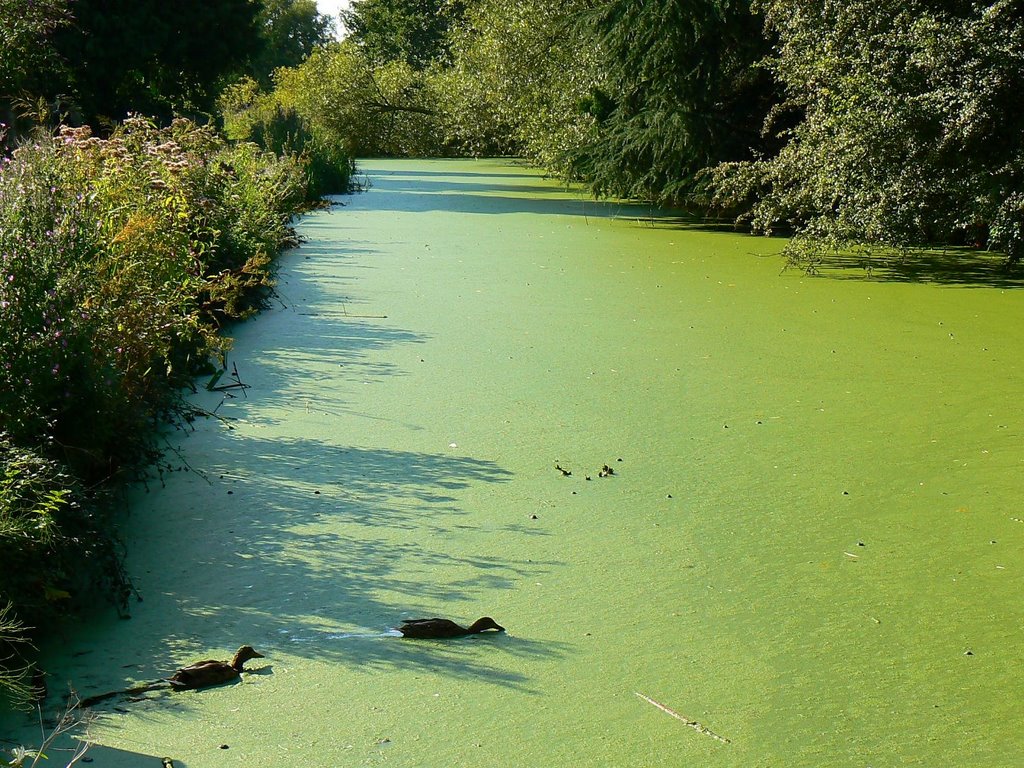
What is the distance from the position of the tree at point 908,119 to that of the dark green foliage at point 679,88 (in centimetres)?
184

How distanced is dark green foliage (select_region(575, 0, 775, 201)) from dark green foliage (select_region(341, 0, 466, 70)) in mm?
25863

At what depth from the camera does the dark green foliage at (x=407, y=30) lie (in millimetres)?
37594

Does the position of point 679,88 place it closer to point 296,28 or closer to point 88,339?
point 88,339

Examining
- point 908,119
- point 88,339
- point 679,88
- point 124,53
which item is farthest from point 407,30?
point 88,339

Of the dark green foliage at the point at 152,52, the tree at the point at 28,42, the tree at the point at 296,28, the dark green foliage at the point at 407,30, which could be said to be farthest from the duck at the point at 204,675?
the tree at the point at 296,28

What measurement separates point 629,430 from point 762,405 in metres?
0.64

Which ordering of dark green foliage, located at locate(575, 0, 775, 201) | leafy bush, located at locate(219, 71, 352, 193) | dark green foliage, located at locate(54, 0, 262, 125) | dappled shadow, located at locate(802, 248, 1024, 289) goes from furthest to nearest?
leafy bush, located at locate(219, 71, 352, 193) → dark green foliage, located at locate(54, 0, 262, 125) → dark green foliage, located at locate(575, 0, 775, 201) → dappled shadow, located at locate(802, 248, 1024, 289)

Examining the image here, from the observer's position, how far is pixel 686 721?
225 centimetres

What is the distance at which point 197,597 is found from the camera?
2.78 m

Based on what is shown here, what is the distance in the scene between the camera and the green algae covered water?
223cm

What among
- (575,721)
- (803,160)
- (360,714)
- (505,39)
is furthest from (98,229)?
(505,39)

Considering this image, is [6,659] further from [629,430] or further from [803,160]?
[803,160]

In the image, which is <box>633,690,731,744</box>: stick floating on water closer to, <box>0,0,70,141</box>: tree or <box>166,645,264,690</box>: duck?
<box>166,645,264,690</box>: duck

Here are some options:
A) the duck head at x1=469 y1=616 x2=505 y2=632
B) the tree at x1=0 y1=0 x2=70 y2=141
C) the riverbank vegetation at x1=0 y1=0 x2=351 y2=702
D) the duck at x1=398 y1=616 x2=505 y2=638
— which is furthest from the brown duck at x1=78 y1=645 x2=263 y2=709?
the tree at x1=0 y1=0 x2=70 y2=141
